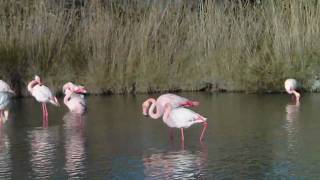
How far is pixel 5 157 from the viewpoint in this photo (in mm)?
7547

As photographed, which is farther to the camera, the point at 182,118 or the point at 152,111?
the point at 152,111

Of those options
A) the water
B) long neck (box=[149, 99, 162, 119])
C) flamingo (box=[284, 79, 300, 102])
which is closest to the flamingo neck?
flamingo (box=[284, 79, 300, 102])

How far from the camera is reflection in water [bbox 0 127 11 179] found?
6.74 metres

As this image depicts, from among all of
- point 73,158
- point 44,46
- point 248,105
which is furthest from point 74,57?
point 73,158

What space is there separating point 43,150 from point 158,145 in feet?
4.18

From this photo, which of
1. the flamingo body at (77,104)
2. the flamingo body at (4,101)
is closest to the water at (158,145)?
the flamingo body at (77,104)

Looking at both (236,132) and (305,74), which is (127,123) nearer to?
(236,132)

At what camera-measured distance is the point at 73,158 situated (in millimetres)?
7414

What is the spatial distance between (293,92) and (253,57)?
1.94 m

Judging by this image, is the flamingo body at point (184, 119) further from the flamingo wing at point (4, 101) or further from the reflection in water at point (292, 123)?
the flamingo wing at point (4, 101)

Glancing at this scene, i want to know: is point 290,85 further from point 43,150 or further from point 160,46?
point 43,150

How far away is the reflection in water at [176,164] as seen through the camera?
6504mm

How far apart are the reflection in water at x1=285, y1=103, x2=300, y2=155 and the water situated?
11 millimetres

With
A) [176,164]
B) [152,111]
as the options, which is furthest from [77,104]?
[176,164]
